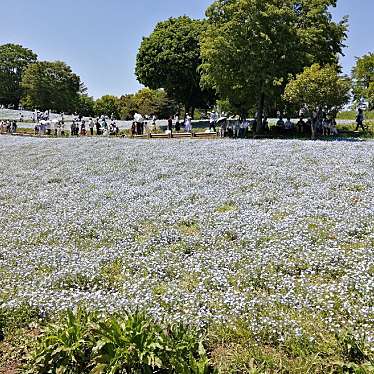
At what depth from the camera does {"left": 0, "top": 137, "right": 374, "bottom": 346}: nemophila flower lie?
550 centimetres

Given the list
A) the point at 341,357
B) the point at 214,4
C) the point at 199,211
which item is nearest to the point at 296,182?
the point at 199,211

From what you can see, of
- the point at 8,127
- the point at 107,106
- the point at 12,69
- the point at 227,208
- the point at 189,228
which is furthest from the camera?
the point at 107,106

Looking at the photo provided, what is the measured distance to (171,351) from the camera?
4258 millimetres

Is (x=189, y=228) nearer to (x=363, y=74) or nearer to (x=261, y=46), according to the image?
(x=261, y=46)

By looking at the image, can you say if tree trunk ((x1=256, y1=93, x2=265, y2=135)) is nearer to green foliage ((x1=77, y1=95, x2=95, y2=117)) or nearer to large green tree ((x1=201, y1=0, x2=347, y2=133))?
large green tree ((x1=201, y1=0, x2=347, y2=133))

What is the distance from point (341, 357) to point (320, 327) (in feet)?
1.76

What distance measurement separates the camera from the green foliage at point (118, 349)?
4145mm

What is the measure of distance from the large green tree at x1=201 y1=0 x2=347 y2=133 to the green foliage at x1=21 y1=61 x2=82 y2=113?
56.7 m

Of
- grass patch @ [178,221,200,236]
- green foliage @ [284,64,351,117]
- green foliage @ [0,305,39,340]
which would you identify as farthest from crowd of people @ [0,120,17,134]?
green foliage @ [0,305,39,340]

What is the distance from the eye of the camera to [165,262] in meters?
6.95

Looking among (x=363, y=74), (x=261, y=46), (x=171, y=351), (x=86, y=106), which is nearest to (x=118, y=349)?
(x=171, y=351)

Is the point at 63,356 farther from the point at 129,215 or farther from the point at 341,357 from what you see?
the point at 129,215

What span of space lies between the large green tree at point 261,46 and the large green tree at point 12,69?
242ft

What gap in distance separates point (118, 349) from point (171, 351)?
53 centimetres
